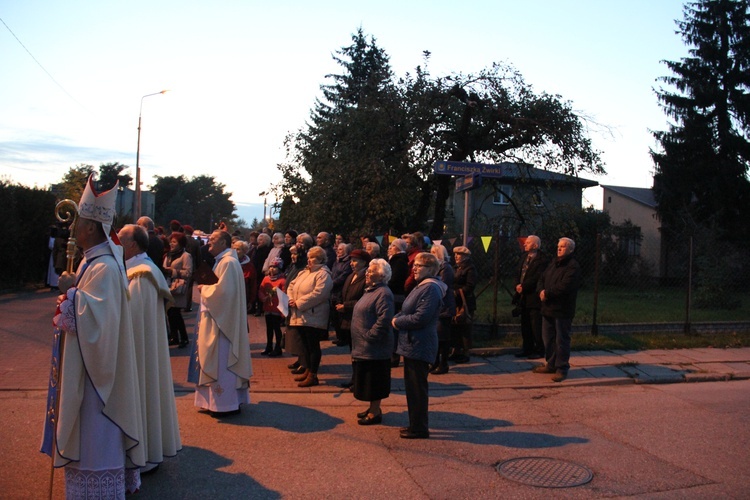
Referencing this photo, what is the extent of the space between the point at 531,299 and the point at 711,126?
2353 centimetres

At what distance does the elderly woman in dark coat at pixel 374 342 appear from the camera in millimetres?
6855

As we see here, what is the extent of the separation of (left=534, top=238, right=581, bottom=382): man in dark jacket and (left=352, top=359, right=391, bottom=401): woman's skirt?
323 centimetres

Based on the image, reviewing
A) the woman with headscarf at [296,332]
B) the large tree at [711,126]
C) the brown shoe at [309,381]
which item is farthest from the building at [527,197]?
the large tree at [711,126]

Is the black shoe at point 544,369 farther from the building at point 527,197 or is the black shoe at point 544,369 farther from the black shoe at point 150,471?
the building at point 527,197

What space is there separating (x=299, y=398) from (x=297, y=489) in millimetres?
2986

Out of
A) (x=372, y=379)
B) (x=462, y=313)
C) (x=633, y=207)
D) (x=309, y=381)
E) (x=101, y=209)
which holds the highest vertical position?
(x=633, y=207)

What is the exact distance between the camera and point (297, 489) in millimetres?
5117

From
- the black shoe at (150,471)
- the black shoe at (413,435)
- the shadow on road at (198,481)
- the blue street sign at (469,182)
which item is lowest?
the shadow on road at (198,481)

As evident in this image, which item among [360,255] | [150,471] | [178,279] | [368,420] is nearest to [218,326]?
[368,420]

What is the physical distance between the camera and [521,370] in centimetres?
984

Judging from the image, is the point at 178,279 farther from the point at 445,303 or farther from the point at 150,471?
the point at 150,471

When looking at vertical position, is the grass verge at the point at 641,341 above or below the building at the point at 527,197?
below

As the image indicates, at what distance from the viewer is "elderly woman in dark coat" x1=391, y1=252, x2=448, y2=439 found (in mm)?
6543

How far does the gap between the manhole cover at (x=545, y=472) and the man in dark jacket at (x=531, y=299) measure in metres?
4.47
